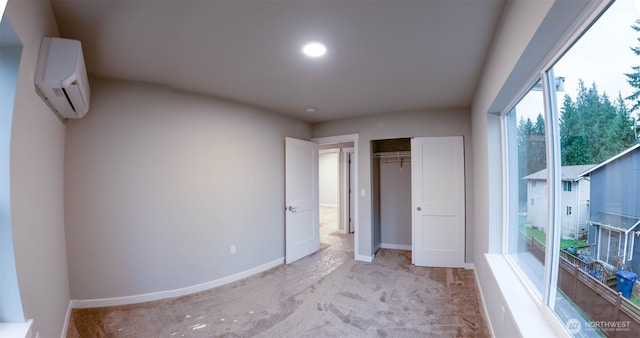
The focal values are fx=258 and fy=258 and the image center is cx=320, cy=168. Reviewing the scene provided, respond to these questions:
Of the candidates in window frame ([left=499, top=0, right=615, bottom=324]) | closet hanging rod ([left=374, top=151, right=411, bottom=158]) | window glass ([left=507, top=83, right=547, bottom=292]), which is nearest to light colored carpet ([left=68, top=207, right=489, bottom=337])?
window glass ([left=507, top=83, right=547, bottom=292])

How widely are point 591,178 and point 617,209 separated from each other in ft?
0.62

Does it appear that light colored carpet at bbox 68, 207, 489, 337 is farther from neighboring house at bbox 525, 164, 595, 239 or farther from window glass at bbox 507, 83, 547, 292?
neighboring house at bbox 525, 164, 595, 239

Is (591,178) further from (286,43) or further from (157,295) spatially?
(157,295)

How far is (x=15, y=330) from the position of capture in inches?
44.9

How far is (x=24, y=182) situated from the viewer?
1.36 m

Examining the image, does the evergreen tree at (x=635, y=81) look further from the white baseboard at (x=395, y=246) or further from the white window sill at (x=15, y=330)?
the white baseboard at (x=395, y=246)

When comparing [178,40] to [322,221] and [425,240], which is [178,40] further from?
[322,221]

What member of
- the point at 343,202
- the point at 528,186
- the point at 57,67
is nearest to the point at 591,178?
the point at 528,186

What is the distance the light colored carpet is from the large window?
1.13m

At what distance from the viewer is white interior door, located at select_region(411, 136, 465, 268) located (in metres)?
3.69

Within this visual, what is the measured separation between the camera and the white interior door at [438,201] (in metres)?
3.69

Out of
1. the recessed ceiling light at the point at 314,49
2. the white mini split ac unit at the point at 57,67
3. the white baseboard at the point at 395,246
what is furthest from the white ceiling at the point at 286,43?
the white baseboard at the point at 395,246

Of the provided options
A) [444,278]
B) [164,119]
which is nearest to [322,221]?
[444,278]

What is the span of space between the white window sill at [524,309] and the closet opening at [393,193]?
264 centimetres
